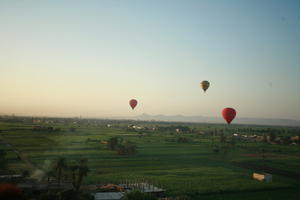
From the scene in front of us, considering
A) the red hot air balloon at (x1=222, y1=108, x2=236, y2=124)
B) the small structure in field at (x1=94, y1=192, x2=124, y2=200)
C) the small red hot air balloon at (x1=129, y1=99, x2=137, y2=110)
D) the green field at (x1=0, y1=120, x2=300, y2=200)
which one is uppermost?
the small red hot air balloon at (x1=129, y1=99, x2=137, y2=110)

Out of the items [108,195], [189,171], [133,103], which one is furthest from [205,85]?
[108,195]

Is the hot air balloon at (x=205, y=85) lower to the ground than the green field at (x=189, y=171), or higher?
higher

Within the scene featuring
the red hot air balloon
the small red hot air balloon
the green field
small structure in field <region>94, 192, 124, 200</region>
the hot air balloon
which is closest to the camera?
small structure in field <region>94, 192, 124, 200</region>

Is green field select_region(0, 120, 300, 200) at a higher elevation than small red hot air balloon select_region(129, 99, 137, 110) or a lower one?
lower

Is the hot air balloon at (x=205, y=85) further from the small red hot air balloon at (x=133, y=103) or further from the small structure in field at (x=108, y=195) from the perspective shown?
the small structure in field at (x=108, y=195)

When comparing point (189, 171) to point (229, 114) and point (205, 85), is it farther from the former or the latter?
point (205, 85)

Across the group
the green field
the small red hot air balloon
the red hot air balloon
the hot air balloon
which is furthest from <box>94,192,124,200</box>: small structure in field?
A: the small red hot air balloon

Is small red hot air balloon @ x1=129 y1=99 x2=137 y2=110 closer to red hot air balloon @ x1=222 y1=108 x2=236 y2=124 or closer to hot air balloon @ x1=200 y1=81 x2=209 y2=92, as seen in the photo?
hot air balloon @ x1=200 y1=81 x2=209 y2=92

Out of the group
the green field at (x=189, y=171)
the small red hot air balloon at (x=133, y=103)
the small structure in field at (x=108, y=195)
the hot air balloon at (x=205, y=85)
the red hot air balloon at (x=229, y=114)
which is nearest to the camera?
the small structure in field at (x=108, y=195)

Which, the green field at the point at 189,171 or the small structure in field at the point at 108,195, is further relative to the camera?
the green field at the point at 189,171

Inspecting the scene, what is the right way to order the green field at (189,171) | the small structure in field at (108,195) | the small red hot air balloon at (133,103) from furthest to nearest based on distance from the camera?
the small red hot air balloon at (133,103) → the green field at (189,171) → the small structure in field at (108,195)

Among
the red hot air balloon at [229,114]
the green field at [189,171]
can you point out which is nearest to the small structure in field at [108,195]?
the green field at [189,171]

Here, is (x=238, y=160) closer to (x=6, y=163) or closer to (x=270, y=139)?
(x=6, y=163)
